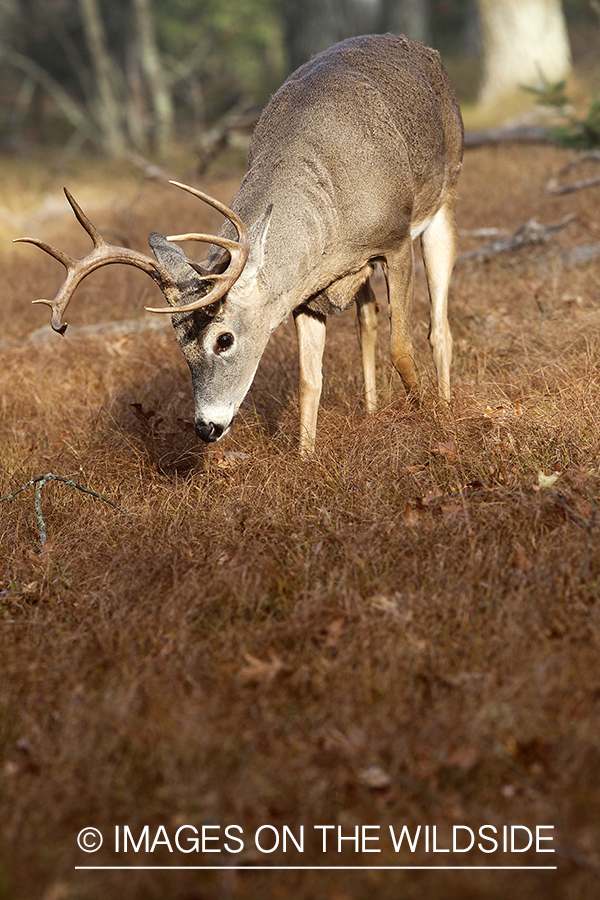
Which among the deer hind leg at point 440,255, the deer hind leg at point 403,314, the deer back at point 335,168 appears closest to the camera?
the deer back at point 335,168

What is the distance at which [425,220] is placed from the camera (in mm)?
5703

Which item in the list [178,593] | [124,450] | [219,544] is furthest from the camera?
[124,450]

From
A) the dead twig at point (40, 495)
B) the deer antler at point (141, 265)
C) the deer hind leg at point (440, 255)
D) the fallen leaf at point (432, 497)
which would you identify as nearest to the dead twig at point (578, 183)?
the deer hind leg at point (440, 255)

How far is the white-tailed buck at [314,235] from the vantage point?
4047 millimetres

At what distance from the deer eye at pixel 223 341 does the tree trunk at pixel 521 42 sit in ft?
39.3

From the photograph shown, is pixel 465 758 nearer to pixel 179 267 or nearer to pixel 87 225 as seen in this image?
pixel 179 267

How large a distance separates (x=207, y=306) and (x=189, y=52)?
93.7ft

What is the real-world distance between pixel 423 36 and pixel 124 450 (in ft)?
55.5

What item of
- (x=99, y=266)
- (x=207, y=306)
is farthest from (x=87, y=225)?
(x=207, y=306)

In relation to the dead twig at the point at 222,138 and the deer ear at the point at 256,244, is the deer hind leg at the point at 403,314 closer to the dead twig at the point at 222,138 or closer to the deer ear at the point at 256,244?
the deer ear at the point at 256,244

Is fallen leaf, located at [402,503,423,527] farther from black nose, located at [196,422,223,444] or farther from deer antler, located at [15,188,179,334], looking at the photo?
deer antler, located at [15,188,179,334]

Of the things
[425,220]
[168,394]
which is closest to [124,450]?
[168,394]

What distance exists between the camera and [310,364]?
514 centimetres

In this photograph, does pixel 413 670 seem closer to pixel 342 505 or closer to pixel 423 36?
pixel 342 505
